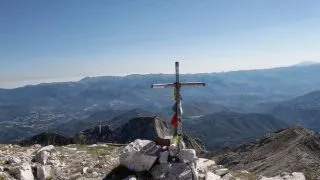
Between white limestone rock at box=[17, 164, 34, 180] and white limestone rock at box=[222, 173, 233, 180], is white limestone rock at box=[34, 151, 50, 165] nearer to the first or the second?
white limestone rock at box=[17, 164, 34, 180]

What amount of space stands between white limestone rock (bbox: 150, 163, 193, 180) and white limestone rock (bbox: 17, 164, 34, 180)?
7.93 metres

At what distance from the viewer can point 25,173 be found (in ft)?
93.8

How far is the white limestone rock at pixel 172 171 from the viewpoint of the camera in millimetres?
28769

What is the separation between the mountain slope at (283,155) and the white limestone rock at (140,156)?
25.0 m

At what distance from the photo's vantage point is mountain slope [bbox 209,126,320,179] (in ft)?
206

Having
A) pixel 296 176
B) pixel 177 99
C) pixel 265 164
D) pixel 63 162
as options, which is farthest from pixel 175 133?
pixel 265 164

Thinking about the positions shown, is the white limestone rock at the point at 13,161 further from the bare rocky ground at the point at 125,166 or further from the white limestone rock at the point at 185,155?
the white limestone rock at the point at 185,155

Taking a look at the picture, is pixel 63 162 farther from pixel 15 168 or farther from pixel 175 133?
pixel 175 133

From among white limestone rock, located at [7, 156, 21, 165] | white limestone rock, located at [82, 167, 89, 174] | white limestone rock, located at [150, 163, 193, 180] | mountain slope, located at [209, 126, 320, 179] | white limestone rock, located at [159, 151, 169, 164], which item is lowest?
mountain slope, located at [209, 126, 320, 179]

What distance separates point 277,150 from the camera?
88.6m

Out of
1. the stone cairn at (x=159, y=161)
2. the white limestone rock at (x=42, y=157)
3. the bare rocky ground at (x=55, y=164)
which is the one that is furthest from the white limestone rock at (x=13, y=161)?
the stone cairn at (x=159, y=161)

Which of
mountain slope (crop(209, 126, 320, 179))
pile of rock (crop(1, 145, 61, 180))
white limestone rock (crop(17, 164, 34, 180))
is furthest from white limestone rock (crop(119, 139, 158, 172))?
mountain slope (crop(209, 126, 320, 179))

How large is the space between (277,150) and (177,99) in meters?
64.1

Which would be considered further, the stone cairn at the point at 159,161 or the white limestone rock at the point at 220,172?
the white limestone rock at the point at 220,172
